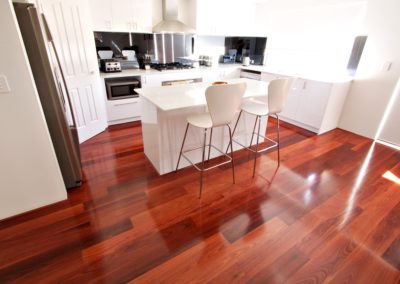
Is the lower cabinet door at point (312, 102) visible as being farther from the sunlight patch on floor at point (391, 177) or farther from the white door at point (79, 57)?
the white door at point (79, 57)

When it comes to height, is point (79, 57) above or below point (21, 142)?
above

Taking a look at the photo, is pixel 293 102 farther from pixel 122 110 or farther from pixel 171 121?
pixel 122 110

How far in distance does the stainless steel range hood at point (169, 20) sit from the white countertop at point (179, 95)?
1.77 metres

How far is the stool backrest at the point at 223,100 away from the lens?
1731mm

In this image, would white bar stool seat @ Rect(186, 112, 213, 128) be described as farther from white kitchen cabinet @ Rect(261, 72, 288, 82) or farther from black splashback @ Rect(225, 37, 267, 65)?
black splashback @ Rect(225, 37, 267, 65)

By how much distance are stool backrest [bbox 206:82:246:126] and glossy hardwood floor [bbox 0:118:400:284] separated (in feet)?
2.64

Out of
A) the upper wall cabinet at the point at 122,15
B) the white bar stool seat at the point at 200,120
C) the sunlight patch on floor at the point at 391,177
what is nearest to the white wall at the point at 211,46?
the upper wall cabinet at the point at 122,15

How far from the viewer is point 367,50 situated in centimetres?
328

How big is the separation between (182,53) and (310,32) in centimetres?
241

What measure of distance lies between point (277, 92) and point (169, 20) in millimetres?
2729

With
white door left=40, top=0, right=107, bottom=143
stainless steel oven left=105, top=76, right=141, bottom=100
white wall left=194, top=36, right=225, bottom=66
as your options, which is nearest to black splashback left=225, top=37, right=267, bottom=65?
white wall left=194, top=36, right=225, bottom=66

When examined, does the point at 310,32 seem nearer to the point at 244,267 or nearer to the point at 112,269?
the point at 244,267

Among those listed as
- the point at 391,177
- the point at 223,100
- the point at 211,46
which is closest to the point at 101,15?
the point at 211,46

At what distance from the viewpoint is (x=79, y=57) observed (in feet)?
9.41
